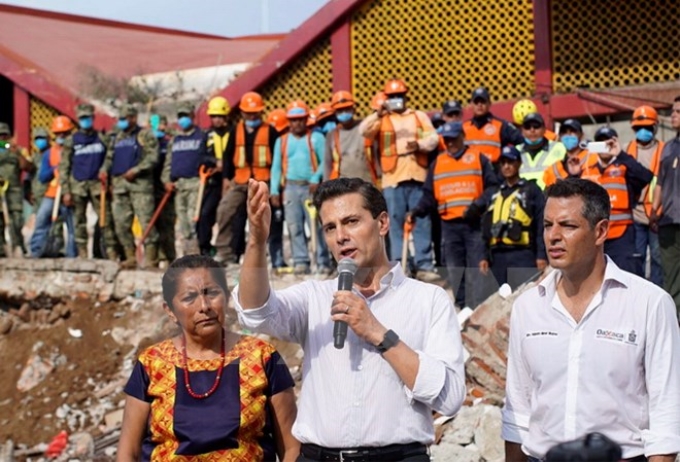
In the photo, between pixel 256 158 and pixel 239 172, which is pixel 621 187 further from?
pixel 239 172

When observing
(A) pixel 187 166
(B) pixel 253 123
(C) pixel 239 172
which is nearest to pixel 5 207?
(A) pixel 187 166

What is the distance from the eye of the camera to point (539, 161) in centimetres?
1077

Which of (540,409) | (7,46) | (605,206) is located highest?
(7,46)

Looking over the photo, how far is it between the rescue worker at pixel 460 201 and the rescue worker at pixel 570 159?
0.50 meters

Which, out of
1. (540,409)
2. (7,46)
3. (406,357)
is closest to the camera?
(406,357)

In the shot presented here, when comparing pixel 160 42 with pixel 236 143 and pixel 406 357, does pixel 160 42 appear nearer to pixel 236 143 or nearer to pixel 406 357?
pixel 236 143

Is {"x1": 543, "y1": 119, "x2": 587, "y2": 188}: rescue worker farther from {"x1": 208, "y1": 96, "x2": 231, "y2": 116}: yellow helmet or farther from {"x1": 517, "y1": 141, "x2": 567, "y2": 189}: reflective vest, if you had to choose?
{"x1": 208, "y1": 96, "x2": 231, "y2": 116}: yellow helmet

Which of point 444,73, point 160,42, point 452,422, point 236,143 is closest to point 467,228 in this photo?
point 452,422

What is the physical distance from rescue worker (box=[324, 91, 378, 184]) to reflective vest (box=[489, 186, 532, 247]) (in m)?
2.45

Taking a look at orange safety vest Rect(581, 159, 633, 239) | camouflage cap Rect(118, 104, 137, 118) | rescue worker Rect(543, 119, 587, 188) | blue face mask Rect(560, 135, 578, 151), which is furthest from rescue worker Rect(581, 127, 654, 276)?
camouflage cap Rect(118, 104, 137, 118)

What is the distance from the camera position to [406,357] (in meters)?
4.45

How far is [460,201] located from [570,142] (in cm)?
110

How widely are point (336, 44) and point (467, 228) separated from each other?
6802mm

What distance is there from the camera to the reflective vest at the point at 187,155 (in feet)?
45.4
